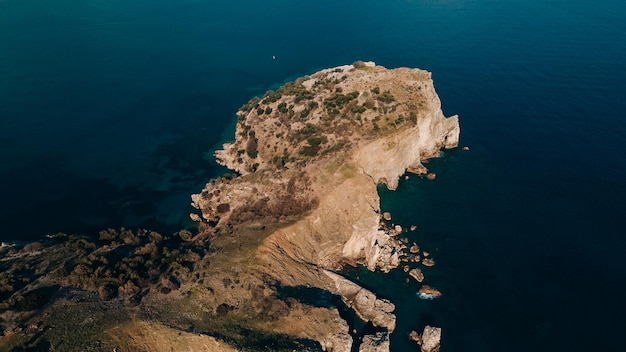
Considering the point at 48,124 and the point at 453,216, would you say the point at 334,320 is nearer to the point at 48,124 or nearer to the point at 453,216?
the point at 453,216

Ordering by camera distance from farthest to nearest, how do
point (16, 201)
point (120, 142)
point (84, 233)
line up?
point (120, 142), point (16, 201), point (84, 233)

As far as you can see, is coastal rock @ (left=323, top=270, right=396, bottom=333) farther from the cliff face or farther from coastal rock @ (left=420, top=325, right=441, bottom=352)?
coastal rock @ (left=420, top=325, right=441, bottom=352)

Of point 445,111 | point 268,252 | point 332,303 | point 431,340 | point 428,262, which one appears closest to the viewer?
point 431,340

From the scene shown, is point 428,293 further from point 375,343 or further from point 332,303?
point 332,303

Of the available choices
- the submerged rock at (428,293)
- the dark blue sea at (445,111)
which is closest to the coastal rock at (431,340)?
the dark blue sea at (445,111)

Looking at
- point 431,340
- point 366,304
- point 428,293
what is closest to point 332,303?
point 366,304

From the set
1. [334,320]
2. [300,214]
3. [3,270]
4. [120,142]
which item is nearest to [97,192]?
[120,142]

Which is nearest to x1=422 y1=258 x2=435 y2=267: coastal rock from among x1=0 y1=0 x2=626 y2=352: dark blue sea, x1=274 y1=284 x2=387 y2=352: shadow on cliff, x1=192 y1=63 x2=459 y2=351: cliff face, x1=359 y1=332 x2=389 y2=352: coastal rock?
x1=0 y1=0 x2=626 y2=352: dark blue sea
